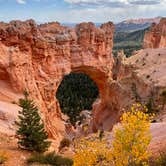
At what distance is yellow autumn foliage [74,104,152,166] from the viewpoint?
8656mm

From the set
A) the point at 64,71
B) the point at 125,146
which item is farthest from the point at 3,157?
the point at 64,71

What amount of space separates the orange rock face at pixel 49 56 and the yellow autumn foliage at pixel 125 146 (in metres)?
19.0

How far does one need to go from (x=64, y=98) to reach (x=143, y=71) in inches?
1311

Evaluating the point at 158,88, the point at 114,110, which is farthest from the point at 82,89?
the point at 158,88

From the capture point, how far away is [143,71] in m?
33.0

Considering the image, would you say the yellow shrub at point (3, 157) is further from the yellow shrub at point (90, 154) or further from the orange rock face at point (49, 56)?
the orange rock face at point (49, 56)

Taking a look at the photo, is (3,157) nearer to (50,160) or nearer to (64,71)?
(50,160)

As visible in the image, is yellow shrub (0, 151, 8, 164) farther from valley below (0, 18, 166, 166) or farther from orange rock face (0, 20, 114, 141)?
orange rock face (0, 20, 114, 141)

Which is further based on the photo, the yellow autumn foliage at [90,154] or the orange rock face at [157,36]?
the orange rock face at [157,36]

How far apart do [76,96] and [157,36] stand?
2095cm

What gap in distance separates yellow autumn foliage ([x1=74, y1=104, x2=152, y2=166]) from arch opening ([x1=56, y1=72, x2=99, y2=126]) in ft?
146

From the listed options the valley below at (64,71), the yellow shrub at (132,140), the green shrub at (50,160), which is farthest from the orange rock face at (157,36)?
the yellow shrub at (132,140)

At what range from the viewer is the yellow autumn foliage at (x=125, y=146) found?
8656mm

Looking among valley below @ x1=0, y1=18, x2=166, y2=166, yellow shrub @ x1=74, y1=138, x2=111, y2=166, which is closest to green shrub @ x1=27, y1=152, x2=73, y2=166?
yellow shrub @ x1=74, y1=138, x2=111, y2=166
